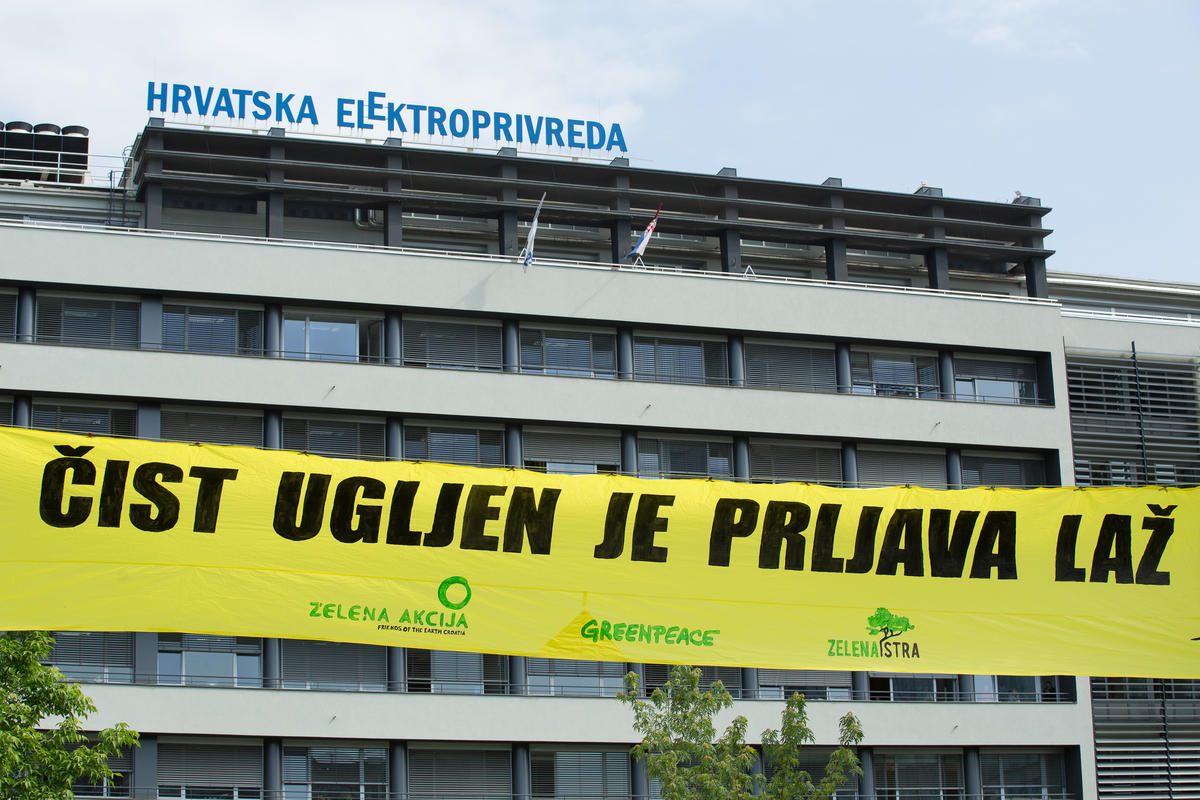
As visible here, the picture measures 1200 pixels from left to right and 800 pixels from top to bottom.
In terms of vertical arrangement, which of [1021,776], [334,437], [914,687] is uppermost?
[334,437]

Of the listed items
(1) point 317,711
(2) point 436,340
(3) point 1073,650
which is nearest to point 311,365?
(2) point 436,340

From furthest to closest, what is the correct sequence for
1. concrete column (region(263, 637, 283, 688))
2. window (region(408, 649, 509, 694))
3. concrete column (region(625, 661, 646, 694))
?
1. concrete column (region(625, 661, 646, 694))
2. window (region(408, 649, 509, 694))
3. concrete column (region(263, 637, 283, 688))

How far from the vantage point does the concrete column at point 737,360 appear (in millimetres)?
47781

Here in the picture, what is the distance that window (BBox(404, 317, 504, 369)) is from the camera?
45781 mm

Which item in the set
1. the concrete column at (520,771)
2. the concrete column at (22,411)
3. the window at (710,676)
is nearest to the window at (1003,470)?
the window at (710,676)

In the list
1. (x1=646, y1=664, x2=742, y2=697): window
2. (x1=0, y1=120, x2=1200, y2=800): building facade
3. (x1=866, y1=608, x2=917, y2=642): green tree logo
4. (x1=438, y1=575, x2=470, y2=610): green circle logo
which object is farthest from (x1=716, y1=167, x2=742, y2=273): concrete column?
(x1=438, y1=575, x2=470, y2=610): green circle logo

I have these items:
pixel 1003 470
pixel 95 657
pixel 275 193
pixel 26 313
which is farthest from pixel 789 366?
pixel 26 313

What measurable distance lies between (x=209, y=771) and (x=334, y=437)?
32.4ft

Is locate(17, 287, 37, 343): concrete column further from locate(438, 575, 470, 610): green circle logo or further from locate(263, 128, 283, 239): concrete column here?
locate(438, 575, 470, 610): green circle logo

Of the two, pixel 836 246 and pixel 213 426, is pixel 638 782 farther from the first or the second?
pixel 836 246

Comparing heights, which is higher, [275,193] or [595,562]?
[275,193]

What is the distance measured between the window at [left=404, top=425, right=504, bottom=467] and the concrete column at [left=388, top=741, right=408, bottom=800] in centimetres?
816

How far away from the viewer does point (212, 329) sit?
44219 millimetres

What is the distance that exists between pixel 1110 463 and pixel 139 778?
1221 inches
